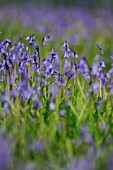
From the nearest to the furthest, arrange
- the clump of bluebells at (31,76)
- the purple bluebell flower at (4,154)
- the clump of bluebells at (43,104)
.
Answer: the purple bluebell flower at (4,154)
the clump of bluebells at (43,104)
the clump of bluebells at (31,76)

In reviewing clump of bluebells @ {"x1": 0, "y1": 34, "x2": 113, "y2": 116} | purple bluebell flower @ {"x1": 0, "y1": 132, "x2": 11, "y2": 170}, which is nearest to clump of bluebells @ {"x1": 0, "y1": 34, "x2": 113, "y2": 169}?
clump of bluebells @ {"x1": 0, "y1": 34, "x2": 113, "y2": 116}

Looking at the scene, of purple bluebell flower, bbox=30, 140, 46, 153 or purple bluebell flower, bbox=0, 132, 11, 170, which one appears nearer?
purple bluebell flower, bbox=0, 132, 11, 170

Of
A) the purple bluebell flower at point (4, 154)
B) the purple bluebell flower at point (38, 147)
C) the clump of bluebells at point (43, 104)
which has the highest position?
the clump of bluebells at point (43, 104)

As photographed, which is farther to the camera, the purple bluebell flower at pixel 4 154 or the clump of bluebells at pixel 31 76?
the clump of bluebells at pixel 31 76

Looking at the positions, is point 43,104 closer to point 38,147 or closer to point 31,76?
point 31,76

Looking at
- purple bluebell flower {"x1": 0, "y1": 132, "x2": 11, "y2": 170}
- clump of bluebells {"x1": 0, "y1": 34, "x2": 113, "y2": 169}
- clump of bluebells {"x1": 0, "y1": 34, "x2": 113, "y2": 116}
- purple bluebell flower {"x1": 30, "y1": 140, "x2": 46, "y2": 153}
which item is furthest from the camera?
clump of bluebells {"x1": 0, "y1": 34, "x2": 113, "y2": 116}

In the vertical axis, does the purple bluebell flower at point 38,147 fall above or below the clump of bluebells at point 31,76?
below

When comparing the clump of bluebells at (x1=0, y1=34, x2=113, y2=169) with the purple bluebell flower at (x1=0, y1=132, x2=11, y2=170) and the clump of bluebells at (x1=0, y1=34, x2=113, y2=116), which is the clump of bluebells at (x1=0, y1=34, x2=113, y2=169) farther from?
the purple bluebell flower at (x1=0, y1=132, x2=11, y2=170)

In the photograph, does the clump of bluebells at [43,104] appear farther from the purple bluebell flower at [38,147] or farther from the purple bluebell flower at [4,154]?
the purple bluebell flower at [4,154]

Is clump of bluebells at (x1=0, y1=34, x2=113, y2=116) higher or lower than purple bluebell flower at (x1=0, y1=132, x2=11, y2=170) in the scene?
higher

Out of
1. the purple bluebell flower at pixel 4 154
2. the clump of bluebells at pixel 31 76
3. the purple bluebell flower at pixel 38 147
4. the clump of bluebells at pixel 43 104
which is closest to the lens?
the purple bluebell flower at pixel 4 154

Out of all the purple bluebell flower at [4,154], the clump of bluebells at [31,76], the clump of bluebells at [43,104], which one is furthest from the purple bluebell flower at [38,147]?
the clump of bluebells at [31,76]

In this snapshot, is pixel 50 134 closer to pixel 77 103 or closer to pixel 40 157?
pixel 40 157

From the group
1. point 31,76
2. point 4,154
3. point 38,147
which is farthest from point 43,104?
point 4,154
